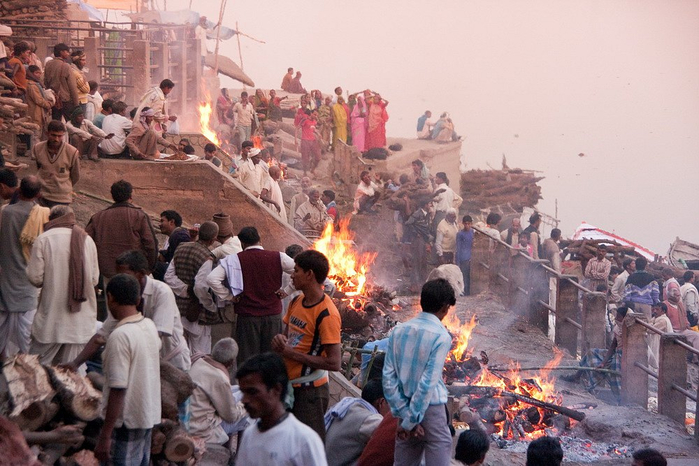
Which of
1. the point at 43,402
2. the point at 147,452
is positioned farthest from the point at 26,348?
the point at 147,452

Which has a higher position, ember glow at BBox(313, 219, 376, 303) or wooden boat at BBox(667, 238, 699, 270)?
ember glow at BBox(313, 219, 376, 303)

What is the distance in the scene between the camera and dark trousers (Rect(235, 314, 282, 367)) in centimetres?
766

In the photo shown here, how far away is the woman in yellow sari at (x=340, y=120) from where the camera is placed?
997 inches

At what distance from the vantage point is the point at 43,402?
5664 mm

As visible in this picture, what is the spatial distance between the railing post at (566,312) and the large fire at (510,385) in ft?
1.82

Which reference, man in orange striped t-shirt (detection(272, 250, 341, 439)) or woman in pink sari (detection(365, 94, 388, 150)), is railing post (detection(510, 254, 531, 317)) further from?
woman in pink sari (detection(365, 94, 388, 150))

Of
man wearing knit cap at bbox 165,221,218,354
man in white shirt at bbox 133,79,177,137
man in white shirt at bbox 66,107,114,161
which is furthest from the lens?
man in white shirt at bbox 133,79,177,137

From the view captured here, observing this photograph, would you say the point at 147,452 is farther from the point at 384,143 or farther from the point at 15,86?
the point at 384,143

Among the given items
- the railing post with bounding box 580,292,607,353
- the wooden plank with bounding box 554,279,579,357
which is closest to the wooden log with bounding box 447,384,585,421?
the railing post with bounding box 580,292,607,353

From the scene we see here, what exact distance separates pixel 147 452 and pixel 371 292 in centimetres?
865

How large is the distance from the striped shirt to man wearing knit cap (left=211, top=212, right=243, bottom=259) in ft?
10.4

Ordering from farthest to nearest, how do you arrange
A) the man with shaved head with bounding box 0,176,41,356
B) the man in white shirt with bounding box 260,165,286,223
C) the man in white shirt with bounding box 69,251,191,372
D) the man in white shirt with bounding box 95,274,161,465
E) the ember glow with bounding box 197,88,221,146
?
the ember glow with bounding box 197,88,221,146
the man in white shirt with bounding box 260,165,286,223
the man with shaved head with bounding box 0,176,41,356
the man in white shirt with bounding box 69,251,191,372
the man in white shirt with bounding box 95,274,161,465

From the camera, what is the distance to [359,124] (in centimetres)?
2623

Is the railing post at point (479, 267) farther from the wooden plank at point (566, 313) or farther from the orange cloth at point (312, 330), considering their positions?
the orange cloth at point (312, 330)
